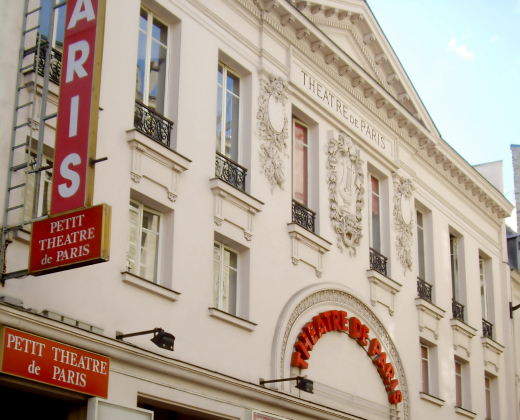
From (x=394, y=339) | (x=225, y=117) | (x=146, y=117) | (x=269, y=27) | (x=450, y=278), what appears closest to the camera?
(x=146, y=117)

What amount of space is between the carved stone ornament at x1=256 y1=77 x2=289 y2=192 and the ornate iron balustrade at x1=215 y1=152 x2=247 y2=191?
0.61 m

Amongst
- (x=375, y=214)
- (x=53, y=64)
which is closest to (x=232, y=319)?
(x=53, y=64)

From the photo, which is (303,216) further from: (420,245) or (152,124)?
(420,245)

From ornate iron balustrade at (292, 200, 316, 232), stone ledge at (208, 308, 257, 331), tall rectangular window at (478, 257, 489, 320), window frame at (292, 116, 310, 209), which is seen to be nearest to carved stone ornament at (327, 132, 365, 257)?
window frame at (292, 116, 310, 209)

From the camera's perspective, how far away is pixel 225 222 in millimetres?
15539

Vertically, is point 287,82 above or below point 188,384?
above

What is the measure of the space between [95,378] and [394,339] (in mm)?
9804

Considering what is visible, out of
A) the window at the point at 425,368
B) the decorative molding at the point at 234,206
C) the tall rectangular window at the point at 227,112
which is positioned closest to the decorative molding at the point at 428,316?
the window at the point at 425,368

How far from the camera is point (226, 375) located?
1440 cm

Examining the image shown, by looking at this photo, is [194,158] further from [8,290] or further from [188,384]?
[8,290]

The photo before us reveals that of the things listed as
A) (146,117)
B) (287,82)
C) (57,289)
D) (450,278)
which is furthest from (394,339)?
(57,289)

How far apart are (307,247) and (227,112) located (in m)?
3.21

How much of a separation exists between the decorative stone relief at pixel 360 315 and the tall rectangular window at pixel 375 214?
6.69 ft

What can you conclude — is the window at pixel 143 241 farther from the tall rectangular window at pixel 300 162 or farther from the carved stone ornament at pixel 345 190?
the carved stone ornament at pixel 345 190
